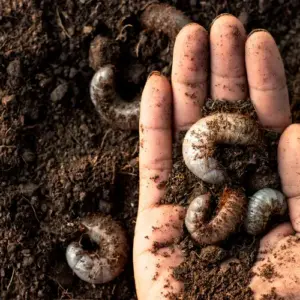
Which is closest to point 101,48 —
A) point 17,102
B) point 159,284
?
point 17,102

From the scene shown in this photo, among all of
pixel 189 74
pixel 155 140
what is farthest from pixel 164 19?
pixel 155 140

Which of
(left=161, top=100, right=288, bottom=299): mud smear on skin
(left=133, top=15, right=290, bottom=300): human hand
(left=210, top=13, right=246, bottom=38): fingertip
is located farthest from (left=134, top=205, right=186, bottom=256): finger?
(left=210, top=13, right=246, bottom=38): fingertip

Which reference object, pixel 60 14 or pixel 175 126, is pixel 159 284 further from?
pixel 60 14

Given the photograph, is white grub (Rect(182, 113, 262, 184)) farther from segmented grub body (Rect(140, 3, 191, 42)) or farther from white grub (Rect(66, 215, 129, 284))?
segmented grub body (Rect(140, 3, 191, 42))

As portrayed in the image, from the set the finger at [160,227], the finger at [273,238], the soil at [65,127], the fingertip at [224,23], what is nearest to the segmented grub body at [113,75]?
the soil at [65,127]

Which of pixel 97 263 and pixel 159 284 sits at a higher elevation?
pixel 159 284

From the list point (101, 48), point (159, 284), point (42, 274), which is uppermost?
point (101, 48)

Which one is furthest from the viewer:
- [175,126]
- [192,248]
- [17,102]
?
[17,102]
